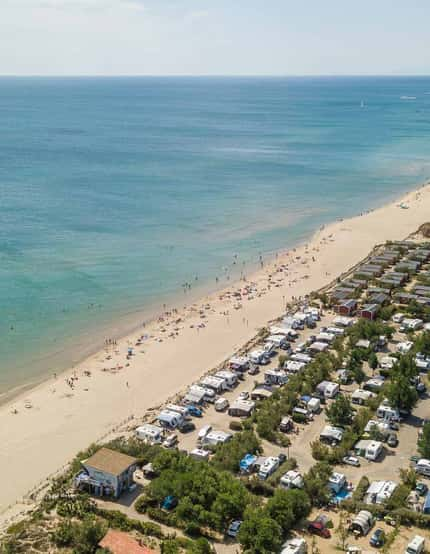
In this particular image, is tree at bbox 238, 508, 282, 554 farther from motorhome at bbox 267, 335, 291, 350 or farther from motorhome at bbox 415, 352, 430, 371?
motorhome at bbox 267, 335, 291, 350

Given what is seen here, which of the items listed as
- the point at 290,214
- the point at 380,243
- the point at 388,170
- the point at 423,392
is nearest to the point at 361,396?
the point at 423,392

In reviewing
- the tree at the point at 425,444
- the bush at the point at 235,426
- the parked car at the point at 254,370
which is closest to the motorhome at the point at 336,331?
the parked car at the point at 254,370

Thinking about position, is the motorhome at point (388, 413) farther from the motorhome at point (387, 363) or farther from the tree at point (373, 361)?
the motorhome at point (387, 363)

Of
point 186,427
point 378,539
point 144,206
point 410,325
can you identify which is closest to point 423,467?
point 378,539

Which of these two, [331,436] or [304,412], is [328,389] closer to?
[304,412]

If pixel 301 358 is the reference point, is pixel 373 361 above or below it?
above

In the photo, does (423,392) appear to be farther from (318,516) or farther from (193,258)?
(193,258)
